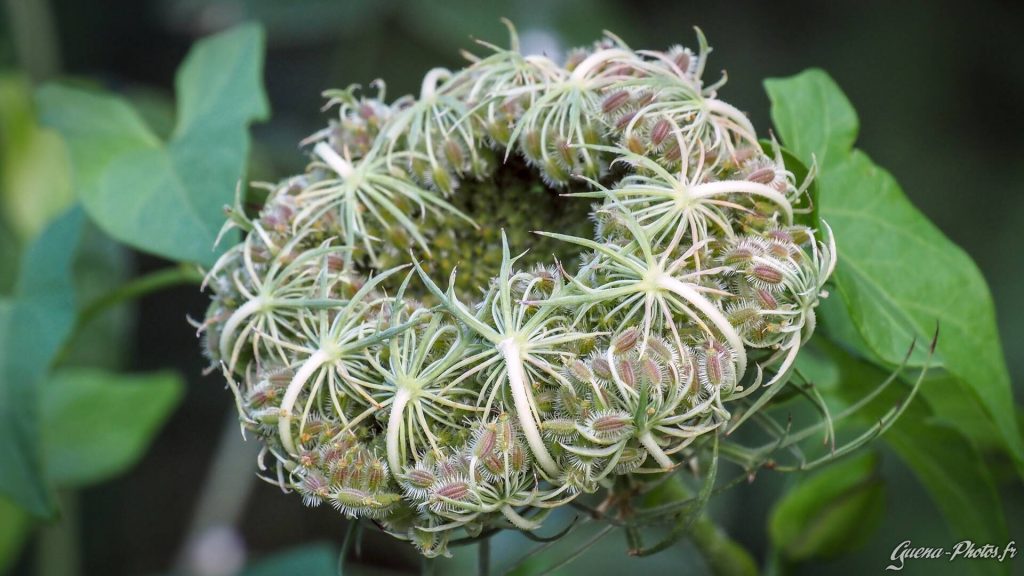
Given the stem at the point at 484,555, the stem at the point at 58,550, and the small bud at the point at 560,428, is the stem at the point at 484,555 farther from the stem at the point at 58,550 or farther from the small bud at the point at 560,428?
the stem at the point at 58,550

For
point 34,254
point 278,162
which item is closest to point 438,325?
point 34,254

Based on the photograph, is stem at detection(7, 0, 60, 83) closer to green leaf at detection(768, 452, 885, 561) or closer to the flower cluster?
the flower cluster

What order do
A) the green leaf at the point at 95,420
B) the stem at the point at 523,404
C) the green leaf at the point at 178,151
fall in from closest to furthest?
the stem at the point at 523,404
the green leaf at the point at 178,151
the green leaf at the point at 95,420

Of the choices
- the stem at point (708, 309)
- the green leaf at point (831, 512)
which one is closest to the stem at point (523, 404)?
the stem at point (708, 309)

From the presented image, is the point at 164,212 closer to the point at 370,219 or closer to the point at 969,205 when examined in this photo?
the point at 370,219

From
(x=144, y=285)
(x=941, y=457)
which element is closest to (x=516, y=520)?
(x=941, y=457)
